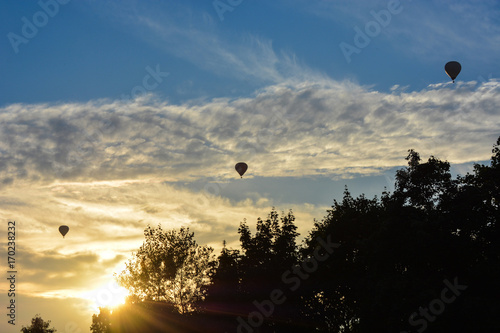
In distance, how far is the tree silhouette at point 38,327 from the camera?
138 metres

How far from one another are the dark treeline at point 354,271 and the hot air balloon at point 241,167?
13.9 meters

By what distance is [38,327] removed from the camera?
13938 cm

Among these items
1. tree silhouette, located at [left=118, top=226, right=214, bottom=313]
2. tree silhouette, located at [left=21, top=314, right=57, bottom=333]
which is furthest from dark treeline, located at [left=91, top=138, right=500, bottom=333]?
tree silhouette, located at [left=21, top=314, right=57, bottom=333]

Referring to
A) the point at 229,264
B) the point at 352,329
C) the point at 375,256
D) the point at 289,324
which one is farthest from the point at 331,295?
the point at 229,264

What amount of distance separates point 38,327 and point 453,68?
139 metres

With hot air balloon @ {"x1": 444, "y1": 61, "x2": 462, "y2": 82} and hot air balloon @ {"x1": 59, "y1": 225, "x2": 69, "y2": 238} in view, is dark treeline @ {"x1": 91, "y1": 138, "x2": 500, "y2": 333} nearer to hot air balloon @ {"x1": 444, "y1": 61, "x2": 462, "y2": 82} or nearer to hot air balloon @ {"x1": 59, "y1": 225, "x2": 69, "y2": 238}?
hot air balloon @ {"x1": 444, "y1": 61, "x2": 462, "y2": 82}

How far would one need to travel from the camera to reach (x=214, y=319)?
75.0 meters

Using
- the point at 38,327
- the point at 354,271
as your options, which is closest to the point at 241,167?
the point at 354,271

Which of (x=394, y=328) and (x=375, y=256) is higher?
(x=375, y=256)

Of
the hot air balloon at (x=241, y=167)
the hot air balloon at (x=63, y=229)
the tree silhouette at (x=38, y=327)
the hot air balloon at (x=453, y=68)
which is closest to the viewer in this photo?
the hot air balloon at (x=453, y=68)

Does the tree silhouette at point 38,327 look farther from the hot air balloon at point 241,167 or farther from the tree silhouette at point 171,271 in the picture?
the hot air balloon at point 241,167

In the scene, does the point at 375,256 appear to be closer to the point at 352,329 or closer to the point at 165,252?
the point at 352,329

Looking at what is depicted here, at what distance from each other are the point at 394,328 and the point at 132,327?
50.9 metres

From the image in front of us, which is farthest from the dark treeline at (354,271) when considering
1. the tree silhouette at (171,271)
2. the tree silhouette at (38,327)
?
the tree silhouette at (38,327)
